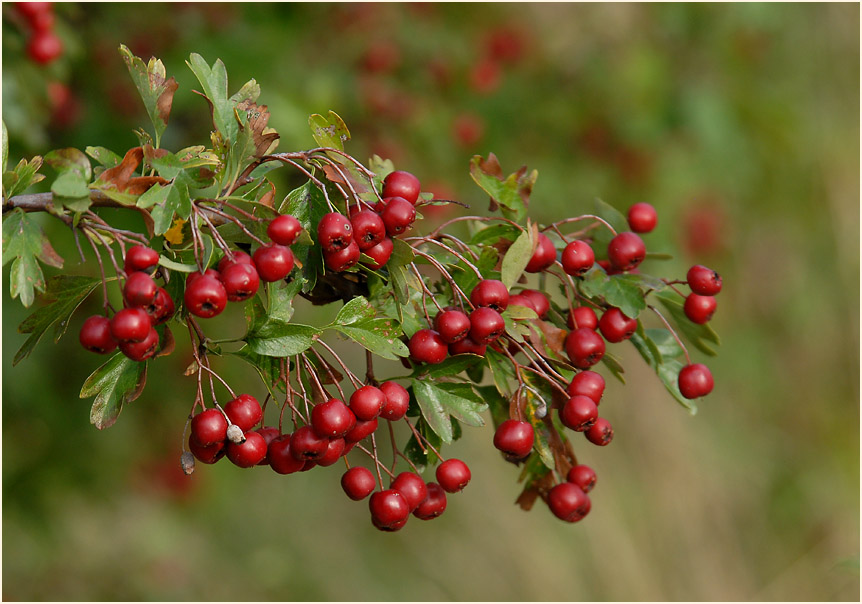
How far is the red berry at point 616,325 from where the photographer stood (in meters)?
1.05

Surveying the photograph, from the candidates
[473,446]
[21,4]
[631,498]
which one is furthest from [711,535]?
[21,4]

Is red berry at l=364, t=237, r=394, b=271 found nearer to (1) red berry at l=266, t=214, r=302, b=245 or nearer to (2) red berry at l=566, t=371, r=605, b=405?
(1) red berry at l=266, t=214, r=302, b=245

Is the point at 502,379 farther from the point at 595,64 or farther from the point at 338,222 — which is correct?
the point at 595,64

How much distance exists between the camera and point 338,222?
2.74 feet

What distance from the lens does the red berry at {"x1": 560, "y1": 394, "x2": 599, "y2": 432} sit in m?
0.95

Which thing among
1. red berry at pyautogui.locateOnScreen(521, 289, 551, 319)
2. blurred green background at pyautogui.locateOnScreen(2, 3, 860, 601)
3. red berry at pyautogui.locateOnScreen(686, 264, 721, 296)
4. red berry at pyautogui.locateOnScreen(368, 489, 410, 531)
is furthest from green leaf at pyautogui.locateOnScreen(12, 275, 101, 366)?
blurred green background at pyautogui.locateOnScreen(2, 3, 860, 601)

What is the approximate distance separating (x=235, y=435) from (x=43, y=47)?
155 cm

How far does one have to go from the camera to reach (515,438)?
0.96m

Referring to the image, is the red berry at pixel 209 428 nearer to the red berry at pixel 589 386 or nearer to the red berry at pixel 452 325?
the red berry at pixel 452 325

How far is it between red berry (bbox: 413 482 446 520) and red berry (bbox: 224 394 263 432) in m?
0.24

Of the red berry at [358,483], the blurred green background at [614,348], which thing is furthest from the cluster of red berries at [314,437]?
the blurred green background at [614,348]

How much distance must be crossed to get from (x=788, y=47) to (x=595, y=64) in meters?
1.29

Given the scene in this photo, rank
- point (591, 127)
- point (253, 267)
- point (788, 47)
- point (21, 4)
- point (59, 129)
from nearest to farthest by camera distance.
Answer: point (253, 267) → point (21, 4) → point (59, 129) → point (591, 127) → point (788, 47)

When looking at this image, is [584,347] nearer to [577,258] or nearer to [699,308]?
[577,258]
